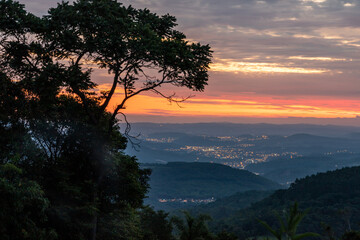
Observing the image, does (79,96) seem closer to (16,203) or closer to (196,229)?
(16,203)

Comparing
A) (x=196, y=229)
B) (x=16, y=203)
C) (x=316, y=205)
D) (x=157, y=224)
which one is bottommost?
(x=316, y=205)

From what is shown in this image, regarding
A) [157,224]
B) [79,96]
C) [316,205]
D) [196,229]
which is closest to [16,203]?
[79,96]

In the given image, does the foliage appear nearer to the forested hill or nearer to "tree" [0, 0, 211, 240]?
"tree" [0, 0, 211, 240]

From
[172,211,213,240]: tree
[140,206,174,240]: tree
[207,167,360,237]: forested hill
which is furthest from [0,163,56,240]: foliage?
[207,167,360,237]: forested hill

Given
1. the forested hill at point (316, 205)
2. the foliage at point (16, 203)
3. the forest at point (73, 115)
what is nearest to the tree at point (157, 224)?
the forest at point (73, 115)

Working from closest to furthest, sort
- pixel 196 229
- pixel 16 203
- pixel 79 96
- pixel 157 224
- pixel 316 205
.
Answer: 1. pixel 16 203
2. pixel 79 96
3. pixel 196 229
4. pixel 157 224
5. pixel 316 205

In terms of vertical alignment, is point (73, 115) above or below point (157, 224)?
above

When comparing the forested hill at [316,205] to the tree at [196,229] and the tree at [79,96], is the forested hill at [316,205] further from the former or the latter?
the tree at [79,96]
